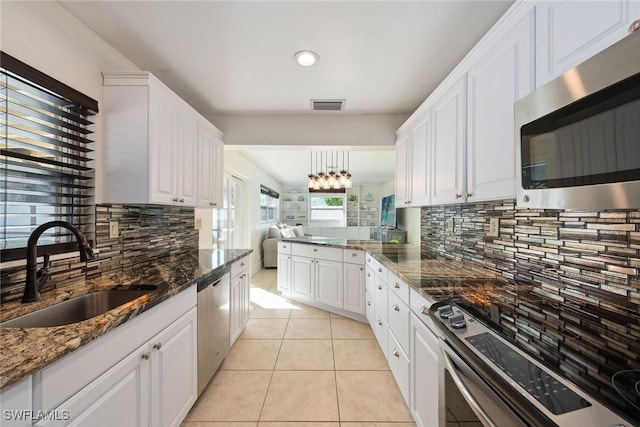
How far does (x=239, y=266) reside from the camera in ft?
8.18

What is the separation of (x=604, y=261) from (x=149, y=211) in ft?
9.19

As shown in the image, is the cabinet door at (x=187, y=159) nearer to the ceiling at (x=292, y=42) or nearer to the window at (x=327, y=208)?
the ceiling at (x=292, y=42)

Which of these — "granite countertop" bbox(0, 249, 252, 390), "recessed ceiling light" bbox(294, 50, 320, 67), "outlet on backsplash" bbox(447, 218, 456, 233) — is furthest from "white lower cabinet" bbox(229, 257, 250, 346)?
"outlet on backsplash" bbox(447, 218, 456, 233)

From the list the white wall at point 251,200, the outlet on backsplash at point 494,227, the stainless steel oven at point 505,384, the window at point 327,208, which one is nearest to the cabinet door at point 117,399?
the stainless steel oven at point 505,384

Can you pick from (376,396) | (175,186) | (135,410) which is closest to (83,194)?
(175,186)

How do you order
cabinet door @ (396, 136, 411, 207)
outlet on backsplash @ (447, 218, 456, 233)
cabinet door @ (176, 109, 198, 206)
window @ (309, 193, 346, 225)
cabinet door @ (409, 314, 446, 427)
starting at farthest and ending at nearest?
window @ (309, 193, 346, 225), cabinet door @ (396, 136, 411, 207), outlet on backsplash @ (447, 218, 456, 233), cabinet door @ (176, 109, 198, 206), cabinet door @ (409, 314, 446, 427)

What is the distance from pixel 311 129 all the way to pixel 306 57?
1095 mm

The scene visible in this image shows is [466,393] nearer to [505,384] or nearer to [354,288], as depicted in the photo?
[505,384]

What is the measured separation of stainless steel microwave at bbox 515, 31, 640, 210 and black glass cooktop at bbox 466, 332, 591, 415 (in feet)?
1.55

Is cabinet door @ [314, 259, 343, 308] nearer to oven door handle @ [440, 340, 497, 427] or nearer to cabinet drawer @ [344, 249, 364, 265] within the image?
cabinet drawer @ [344, 249, 364, 265]

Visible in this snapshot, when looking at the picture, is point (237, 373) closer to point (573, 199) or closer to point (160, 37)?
point (573, 199)

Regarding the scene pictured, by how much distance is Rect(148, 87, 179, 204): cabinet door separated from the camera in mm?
1700

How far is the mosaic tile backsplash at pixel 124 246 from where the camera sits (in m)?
1.25

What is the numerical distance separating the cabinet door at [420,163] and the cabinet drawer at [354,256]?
0.91m
